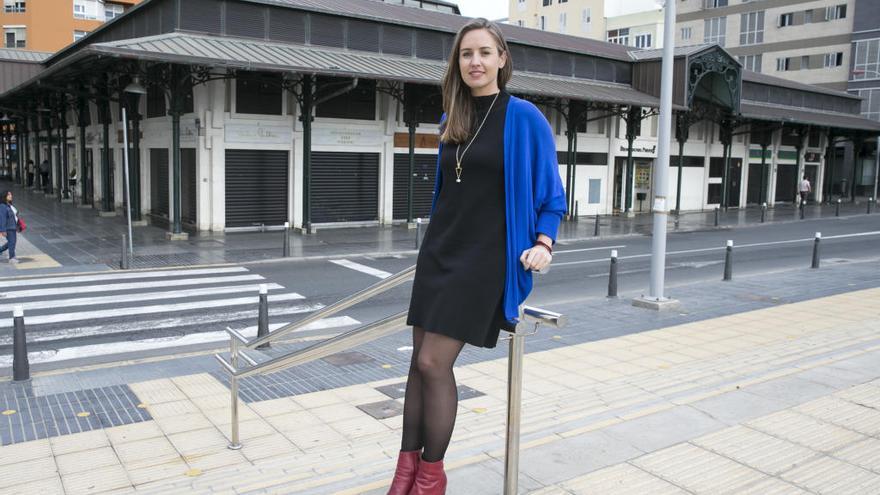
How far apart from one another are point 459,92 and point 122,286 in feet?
38.6

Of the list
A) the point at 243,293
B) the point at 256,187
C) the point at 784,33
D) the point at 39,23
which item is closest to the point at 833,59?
the point at 784,33

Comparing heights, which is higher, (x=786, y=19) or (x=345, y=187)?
(x=786, y=19)

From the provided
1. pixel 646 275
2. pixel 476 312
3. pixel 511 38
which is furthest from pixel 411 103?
pixel 476 312

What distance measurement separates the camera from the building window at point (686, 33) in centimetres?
6562

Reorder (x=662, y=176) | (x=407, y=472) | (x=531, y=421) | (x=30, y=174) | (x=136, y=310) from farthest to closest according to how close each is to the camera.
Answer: (x=30, y=174), (x=136, y=310), (x=662, y=176), (x=531, y=421), (x=407, y=472)

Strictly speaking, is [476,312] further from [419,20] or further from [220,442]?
[419,20]

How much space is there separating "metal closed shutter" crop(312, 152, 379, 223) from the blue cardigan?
21.1 metres

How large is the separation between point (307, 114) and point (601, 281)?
11809 mm

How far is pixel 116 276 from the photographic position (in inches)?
571

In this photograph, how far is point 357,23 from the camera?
79.2ft

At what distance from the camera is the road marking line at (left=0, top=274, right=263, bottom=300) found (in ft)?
41.0

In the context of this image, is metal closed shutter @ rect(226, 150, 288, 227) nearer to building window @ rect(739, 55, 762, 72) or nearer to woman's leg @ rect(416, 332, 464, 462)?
woman's leg @ rect(416, 332, 464, 462)

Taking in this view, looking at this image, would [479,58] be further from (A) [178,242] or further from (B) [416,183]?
(B) [416,183]

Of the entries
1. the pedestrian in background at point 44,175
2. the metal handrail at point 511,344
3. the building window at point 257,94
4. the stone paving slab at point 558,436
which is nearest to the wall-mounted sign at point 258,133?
the building window at point 257,94
